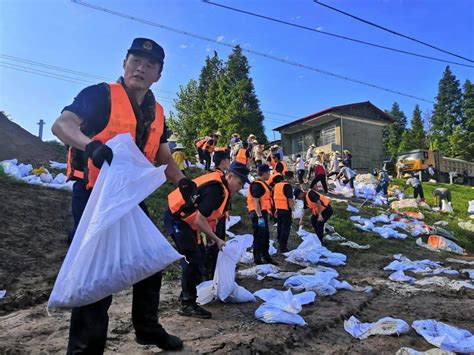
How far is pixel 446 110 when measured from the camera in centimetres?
5347

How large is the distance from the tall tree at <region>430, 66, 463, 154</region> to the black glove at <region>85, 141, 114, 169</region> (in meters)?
55.3

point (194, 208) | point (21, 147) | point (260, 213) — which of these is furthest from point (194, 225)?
point (21, 147)

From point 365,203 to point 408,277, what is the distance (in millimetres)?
8155

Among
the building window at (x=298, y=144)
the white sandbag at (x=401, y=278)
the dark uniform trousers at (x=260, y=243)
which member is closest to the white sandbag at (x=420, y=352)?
the white sandbag at (x=401, y=278)

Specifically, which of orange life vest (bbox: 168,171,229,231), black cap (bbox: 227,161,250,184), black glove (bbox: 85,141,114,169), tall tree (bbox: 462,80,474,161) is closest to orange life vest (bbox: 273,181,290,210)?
black cap (bbox: 227,161,250,184)

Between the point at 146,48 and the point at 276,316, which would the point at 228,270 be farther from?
the point at 146,48

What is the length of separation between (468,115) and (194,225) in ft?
179

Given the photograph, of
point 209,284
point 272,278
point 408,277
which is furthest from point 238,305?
point 408,277

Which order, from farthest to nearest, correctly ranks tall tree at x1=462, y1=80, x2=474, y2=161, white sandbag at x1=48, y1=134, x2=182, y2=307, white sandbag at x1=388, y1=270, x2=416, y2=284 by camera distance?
tall tree at x1=462, y1=80, x2=474, y2=161 < white sandbag at x1=388, y1=270, x2=416, y2=284 < white sandbag at x1=48, y1=134, x2=182, y2=307

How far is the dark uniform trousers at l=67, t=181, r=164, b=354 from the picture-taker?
1.79 metres

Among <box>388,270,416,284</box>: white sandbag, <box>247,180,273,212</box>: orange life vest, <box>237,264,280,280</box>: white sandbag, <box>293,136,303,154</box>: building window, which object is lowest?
<box>388,270,416,284</box>: white sandbag

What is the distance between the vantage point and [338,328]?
3.15 metres

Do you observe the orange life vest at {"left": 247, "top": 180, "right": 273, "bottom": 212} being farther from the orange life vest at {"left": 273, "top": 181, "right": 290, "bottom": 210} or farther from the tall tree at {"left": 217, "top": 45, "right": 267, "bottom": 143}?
the tall tree at {"left": 217, "top": 45, "right": 267, "bottom": 143}

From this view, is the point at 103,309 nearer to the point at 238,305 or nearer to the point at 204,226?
the point at 204,226
